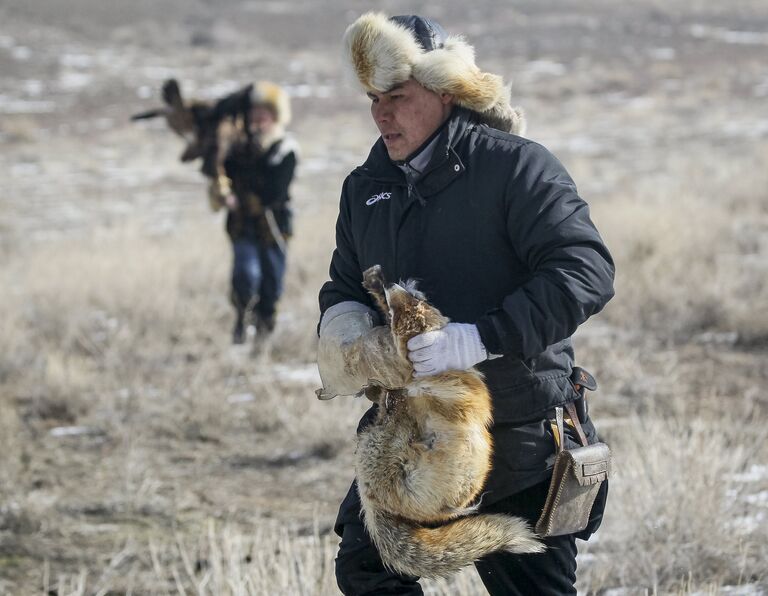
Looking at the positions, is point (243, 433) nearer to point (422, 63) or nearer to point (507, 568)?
point (507, 568)

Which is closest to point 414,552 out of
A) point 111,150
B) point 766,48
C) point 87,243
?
point 87,243

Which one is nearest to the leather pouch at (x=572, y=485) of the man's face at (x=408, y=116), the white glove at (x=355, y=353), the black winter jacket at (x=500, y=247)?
the black winter jacket at (x=500, y=247)

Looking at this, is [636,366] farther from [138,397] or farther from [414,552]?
[414,552]

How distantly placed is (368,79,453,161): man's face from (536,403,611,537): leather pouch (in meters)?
0.69

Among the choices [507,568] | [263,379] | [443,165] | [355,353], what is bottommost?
[263,379]

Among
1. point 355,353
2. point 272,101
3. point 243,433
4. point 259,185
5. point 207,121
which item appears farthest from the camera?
point 207,121

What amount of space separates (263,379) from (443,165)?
4060mm

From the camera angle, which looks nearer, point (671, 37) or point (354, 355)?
point (354, 355)

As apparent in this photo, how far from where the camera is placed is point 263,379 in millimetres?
6234

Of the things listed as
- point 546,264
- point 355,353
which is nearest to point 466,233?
point 546,264

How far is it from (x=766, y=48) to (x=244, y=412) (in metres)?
33.0

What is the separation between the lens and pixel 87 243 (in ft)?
36.1

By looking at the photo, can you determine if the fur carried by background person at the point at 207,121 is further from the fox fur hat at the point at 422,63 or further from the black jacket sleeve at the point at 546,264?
the black jacket sleeve at the point at 546,264

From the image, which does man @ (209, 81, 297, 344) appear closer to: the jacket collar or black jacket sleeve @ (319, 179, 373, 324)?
black jacket sleeve @ (319, 179, 373, 324)
